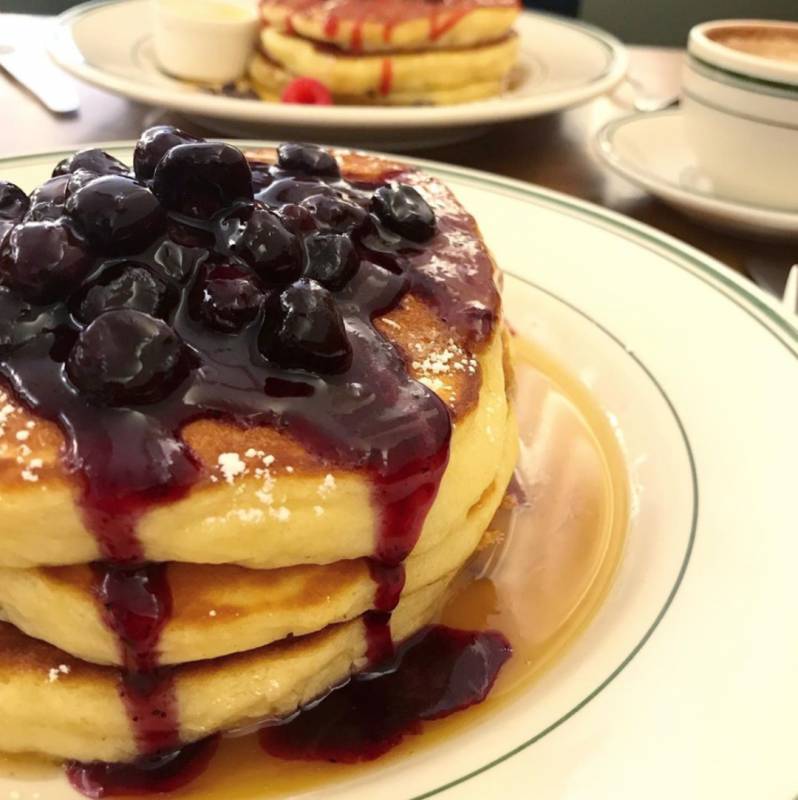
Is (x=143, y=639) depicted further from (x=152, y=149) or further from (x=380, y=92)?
(x=380, y=92)

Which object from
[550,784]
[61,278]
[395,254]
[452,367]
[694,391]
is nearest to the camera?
[550,784]

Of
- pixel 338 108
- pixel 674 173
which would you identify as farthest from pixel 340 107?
pixel 674 173

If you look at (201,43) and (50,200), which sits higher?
(50,200)

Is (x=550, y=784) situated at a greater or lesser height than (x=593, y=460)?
greater

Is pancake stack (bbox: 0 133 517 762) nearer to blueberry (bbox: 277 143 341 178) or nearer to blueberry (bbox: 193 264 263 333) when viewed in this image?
blueberry (bbox: 193 264 263 333)

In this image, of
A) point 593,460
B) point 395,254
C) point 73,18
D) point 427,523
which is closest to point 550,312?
point 593,460

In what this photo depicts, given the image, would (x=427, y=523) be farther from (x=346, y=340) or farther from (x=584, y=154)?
Answer: (x=584, y=154)

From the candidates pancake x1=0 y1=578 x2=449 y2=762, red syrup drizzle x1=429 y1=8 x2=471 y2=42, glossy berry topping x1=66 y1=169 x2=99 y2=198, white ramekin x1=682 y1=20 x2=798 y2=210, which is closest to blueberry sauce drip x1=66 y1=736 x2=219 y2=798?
pancake x1=0 y1=578 x2=449 y2=762
